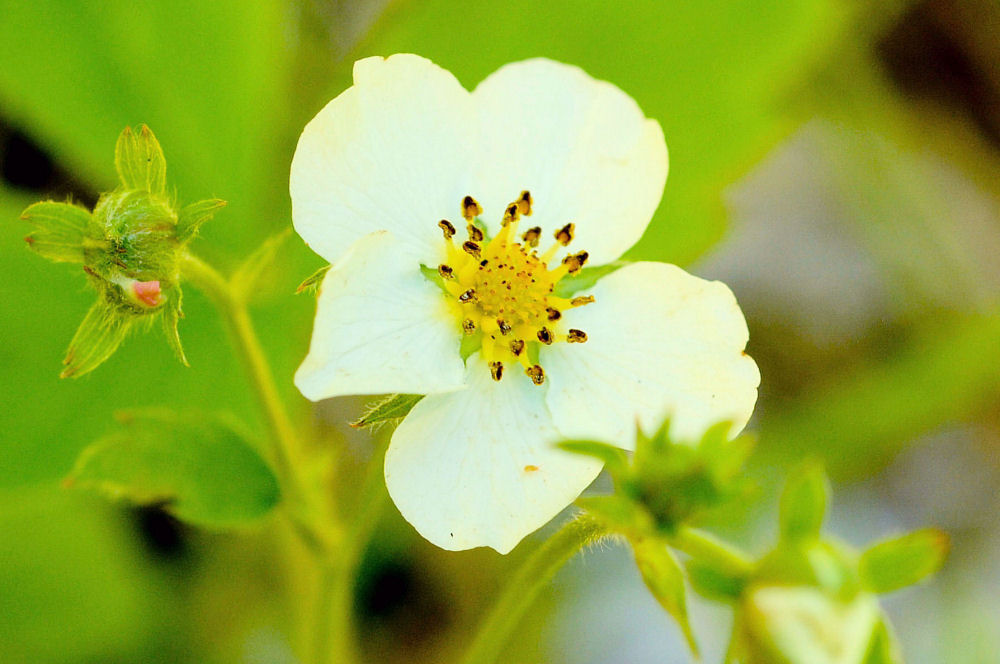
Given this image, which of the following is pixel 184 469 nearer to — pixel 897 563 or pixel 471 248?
pixel 471 248

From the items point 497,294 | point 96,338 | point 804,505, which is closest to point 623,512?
point 804,505

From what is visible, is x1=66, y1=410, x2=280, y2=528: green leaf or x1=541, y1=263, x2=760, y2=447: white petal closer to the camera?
x1=541, y1=263, x2=760, y2=447: white petal

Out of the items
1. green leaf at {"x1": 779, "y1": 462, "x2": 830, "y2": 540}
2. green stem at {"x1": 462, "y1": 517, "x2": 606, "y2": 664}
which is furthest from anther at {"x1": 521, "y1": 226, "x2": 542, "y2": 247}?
green leaf at {"x1": 779, "y1": 462, "x2": 830, "y2": 540}

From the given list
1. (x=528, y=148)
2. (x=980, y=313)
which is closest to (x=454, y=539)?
(x=528, y=148)

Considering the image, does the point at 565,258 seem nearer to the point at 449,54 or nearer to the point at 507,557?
the point at 449,54

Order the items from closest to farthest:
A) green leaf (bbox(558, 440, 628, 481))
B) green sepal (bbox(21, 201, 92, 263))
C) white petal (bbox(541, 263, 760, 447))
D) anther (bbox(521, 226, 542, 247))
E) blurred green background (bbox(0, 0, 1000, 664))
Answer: green leaf (bbox(558, 440, 628, 481)) < green sepal (bbox(21, 201, 92, 263)) < white petal (bbox(541, 263, 760, 447)) < anther (bbox(521, 226, 542, 247)) < blurred green background (bbox(0, 0, 1000, 664))

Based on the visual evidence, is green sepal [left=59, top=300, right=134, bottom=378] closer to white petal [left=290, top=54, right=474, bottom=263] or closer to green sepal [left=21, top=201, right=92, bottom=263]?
green sepal [left=21, top=201, right=92, bottom=263]

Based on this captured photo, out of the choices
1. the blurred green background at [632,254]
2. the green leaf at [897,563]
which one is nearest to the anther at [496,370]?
the green leaf at [897,563]

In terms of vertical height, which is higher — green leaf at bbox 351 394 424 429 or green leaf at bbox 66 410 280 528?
green leaf at bbox 351 394 424 429

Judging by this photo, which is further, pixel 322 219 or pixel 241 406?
pixel 241 406
